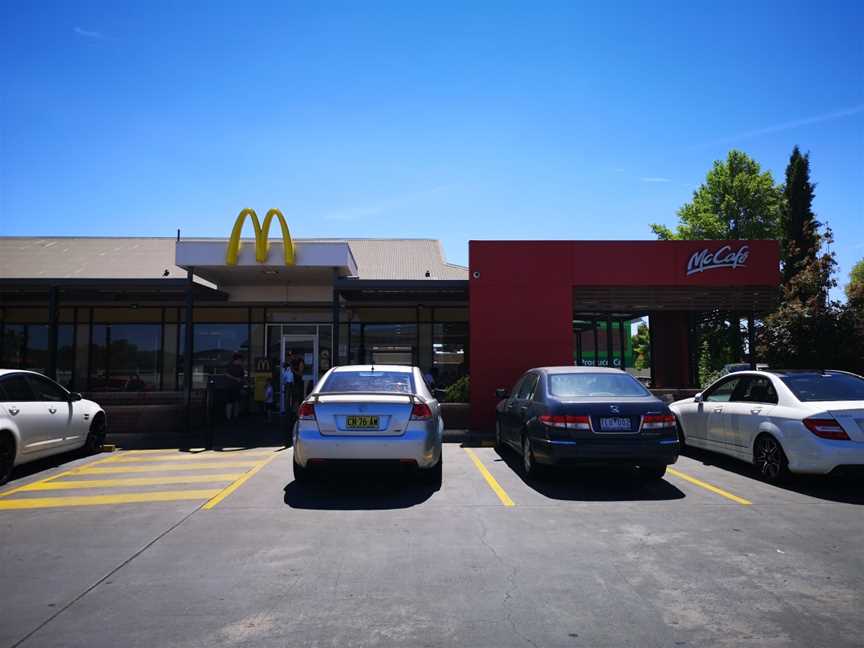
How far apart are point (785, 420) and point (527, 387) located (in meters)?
3.46

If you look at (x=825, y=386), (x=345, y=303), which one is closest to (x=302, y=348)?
(x=345, y=303)

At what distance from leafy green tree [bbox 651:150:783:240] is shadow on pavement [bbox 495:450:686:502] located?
36.3 meters

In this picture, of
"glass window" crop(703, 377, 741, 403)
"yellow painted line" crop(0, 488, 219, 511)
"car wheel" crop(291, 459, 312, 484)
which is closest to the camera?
"yellow painted line" crop(0, 488, 219, 511)

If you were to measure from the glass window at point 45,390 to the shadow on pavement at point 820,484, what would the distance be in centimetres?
1041

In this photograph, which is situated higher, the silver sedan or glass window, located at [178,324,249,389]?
glass window, located at [178,324,249,389]

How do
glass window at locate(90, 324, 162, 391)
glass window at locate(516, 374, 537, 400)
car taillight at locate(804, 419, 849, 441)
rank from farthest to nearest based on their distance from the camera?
glass window at locate(90, 324, 162, 391)
glass window at locate(516, 374, 537, 400)
car taillight at locate(804, 419, 849, 441)

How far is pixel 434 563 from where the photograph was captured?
15.8 feet

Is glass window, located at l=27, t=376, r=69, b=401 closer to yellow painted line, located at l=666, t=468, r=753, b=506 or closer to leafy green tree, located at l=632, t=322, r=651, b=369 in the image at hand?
yellow painted line, located at l=666, t=468, r=753, b=506

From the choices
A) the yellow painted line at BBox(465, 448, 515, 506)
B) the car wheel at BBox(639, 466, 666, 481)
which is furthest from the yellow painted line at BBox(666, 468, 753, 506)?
the yellow painted line at BBox(465, 448, 515, 506)

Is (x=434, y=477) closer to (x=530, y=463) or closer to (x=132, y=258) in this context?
(x=530, y=463)

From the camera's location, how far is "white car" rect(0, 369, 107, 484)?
805cm

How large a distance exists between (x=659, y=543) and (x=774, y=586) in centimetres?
112

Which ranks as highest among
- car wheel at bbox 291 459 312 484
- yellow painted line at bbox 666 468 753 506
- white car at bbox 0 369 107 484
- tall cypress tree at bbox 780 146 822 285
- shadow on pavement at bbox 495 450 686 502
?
tall cypress tree at bbox 780 146 822 285

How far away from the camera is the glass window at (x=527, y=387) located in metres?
8.89
